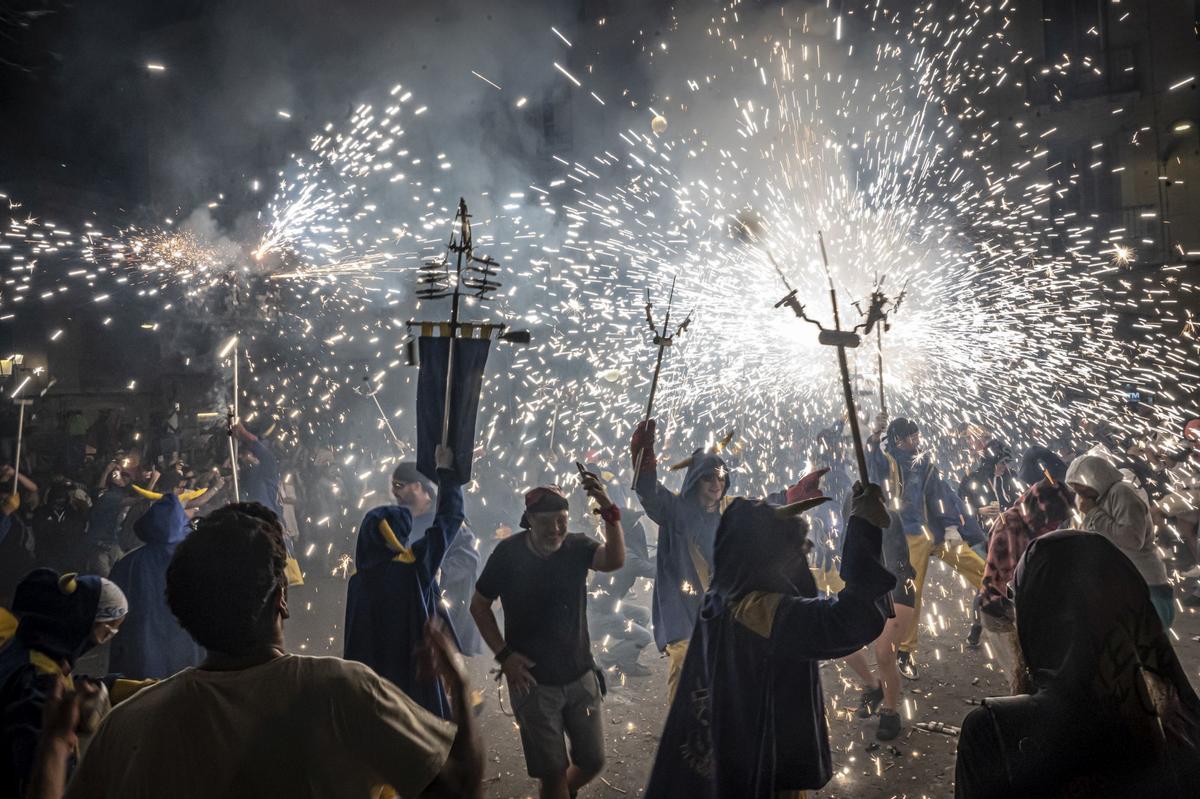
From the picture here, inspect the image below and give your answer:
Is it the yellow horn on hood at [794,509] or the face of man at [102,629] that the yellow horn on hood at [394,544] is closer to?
the face of man at [102,629]

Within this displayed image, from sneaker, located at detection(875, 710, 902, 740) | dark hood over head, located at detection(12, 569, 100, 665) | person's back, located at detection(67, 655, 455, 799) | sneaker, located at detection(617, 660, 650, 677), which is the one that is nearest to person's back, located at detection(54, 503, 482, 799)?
person's back, located at detection(67, 655, 455, 799)

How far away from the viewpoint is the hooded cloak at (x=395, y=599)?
A: 3562 millimetres

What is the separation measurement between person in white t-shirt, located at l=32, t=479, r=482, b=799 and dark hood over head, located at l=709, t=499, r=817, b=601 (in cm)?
143

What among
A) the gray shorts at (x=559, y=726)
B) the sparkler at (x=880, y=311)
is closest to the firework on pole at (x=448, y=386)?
the gray shorts at (x=559, y=726)

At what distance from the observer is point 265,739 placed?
159cm

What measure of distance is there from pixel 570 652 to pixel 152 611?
268 cm

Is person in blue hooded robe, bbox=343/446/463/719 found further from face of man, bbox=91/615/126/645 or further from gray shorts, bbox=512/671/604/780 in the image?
face of man, bbox=91/615/126/645

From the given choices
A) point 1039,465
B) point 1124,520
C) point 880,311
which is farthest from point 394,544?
point 1039,465

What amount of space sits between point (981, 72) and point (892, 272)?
11.3 metres

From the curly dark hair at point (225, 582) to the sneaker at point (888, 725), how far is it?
4.67 m

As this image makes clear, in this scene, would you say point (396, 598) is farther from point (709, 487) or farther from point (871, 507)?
point (709, 487)

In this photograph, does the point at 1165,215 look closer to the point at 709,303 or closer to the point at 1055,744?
the point at 709,303

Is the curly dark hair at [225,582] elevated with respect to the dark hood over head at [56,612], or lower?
elevated

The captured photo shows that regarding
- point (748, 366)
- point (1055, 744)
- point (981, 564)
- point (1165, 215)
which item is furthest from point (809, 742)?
point (1165, 215)
